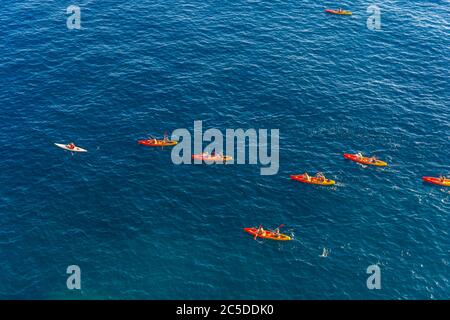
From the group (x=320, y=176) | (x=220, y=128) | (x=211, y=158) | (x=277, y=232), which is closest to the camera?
(x=277, y=232)

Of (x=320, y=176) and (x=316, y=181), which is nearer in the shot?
(x=316, y=181)

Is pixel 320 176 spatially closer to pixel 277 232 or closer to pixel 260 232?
pixel 277 232

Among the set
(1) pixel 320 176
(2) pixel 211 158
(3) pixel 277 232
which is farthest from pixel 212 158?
(3) pixel 277 232

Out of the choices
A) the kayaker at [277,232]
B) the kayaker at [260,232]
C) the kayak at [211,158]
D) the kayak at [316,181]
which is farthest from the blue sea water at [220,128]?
the kayak at [211,158]

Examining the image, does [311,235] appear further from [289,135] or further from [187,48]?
[187,48]

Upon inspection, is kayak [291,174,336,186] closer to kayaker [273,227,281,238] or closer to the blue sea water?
the blue sea water

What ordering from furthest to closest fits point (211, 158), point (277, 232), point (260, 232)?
1. point (211, 158)
2. point (260, 232)
3. point (277, 232)

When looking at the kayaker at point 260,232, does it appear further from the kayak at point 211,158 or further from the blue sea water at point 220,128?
the kayak at point 211,158

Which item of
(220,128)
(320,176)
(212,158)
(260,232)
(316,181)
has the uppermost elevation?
(220,128)
